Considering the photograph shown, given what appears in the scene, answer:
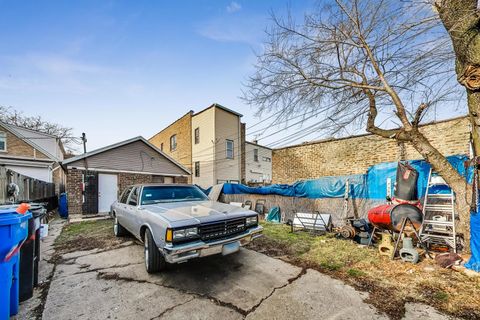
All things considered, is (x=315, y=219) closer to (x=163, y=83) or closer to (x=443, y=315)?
(x=443, y=315)

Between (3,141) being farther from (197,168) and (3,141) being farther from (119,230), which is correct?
(119,230)

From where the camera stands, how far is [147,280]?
11.6ft

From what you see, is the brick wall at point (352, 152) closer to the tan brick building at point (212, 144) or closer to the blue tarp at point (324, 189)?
the blue tarp at point (324, 189)

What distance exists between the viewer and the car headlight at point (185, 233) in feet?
10.1

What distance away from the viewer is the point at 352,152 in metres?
9.62

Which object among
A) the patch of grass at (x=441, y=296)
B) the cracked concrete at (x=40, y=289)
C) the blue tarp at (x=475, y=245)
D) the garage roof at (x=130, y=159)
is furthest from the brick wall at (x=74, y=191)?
the blue tarp at (x=475, y=245)

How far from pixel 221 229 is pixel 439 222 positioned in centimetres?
499

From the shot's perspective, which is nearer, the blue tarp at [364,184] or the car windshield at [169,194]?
the car windshield at [169,194]

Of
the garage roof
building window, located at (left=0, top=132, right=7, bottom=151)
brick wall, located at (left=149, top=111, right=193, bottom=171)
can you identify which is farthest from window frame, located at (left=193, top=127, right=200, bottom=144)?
building window, located at (left=0, top=132, right=7, bottom=151)

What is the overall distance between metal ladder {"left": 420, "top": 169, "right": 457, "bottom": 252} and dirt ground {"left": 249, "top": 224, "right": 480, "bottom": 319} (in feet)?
2.87

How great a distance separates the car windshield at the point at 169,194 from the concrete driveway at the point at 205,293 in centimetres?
133

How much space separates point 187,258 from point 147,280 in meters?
1.10

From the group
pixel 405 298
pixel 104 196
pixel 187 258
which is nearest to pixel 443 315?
pixel 405 298

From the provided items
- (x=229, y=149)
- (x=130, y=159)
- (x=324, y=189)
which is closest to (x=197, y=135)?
(x=229, y=149)
